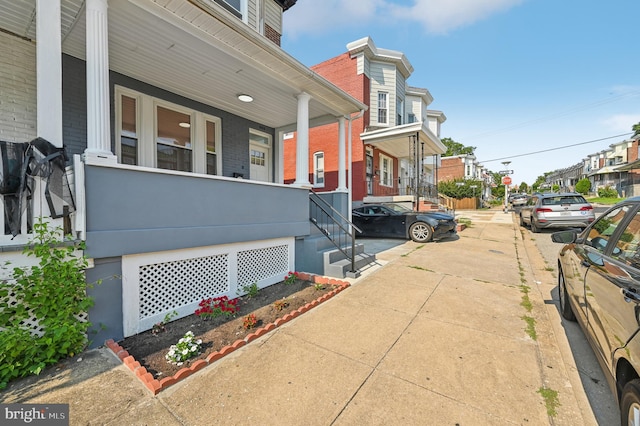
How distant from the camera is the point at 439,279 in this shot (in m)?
5.33

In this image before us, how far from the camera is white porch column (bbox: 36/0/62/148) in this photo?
2645 millimetres

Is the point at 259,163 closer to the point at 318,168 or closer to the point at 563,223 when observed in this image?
the point at 318,168

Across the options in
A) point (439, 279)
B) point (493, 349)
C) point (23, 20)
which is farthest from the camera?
point (439, 279)

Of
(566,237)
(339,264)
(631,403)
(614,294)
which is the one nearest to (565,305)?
(566,237)

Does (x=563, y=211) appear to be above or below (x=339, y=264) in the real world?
above

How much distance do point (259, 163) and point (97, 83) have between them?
17.4ft

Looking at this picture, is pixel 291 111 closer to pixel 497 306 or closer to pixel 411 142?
pixel 497 306

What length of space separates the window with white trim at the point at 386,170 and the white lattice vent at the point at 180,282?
1178cm

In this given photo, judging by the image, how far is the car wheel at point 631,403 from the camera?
1405 millimetres

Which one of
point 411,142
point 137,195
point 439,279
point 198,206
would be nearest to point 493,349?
point 439,279

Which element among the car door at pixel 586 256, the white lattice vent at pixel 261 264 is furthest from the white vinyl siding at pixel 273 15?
the car door at pixel 586 256

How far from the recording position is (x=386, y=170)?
15.8 m

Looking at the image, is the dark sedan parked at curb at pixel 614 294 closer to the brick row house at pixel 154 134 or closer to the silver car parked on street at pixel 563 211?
the brick row house at pixel 154 134

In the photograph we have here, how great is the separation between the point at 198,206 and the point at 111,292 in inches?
55.3
